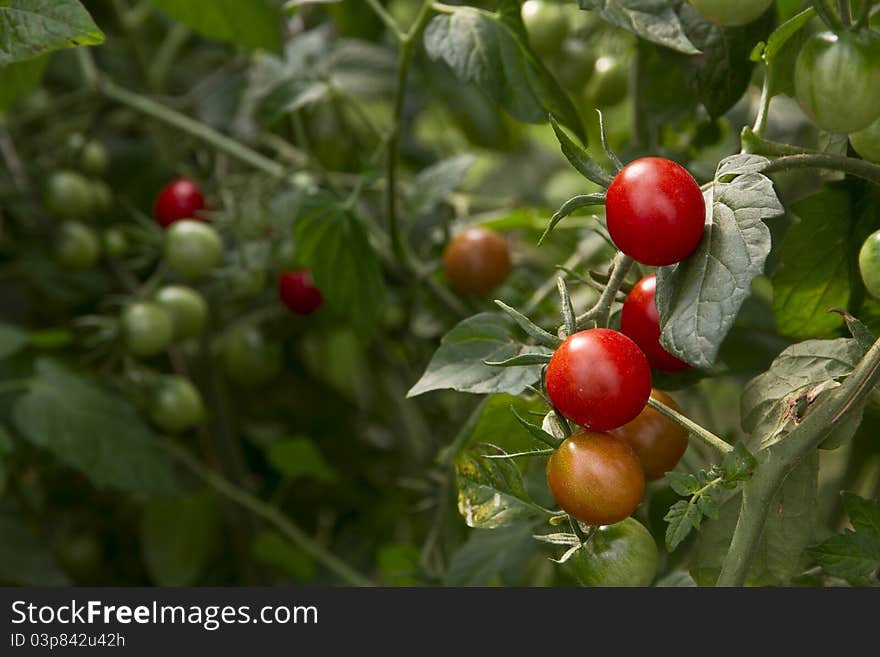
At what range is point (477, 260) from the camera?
0.84 metres

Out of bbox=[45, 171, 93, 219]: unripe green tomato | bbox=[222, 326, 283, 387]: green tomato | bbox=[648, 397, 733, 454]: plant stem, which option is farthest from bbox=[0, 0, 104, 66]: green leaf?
bbox=[222, 326, 283, 387]: green tomato

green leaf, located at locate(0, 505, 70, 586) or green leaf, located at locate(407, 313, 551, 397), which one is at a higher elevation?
green leaf, located at locate(407, 313, 551, 397)

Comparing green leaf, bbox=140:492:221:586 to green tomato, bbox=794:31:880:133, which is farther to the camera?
green leaf, bbox=140:492:221:586

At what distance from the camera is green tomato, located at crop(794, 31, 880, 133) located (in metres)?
0.43

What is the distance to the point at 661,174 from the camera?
432mm

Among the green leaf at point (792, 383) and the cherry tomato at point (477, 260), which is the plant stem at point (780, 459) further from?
the cherry tomato at point (477, 260)

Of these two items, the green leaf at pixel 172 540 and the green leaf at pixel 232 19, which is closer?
the green leaf at pixel 232 19

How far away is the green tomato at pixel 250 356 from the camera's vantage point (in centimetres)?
114

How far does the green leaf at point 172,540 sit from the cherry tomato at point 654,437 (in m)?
0.74

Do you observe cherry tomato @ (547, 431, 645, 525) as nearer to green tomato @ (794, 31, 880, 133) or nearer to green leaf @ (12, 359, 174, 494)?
green tomato @ (794, 31, 880, 133)

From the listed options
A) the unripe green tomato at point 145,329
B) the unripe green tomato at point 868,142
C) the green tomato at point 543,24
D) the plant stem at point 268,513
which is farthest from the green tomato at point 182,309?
the unripe green tomato at point 868,142

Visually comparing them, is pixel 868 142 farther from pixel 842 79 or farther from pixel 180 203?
pixel 180 203

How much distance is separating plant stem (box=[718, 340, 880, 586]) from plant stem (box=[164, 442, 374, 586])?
66cm

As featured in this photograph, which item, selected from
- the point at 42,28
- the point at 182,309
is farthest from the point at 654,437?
the point at 182,309
